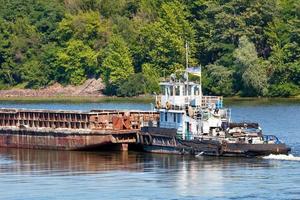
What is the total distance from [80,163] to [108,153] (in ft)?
20.6

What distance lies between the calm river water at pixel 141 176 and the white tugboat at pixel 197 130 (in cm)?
91

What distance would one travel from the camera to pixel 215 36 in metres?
179

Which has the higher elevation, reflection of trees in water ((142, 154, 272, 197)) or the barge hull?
the barge hull

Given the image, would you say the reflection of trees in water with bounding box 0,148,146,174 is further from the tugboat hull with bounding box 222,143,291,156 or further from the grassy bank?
the grassy bank

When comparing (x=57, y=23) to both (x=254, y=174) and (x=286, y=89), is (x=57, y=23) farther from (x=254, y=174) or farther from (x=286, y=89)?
(x=254, y=174)

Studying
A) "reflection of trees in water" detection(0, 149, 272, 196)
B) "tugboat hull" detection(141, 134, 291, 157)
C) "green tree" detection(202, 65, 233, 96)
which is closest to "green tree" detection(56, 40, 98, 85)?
"green tree" detection(202, 65, 233, 96)

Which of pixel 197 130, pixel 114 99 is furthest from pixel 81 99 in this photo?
pixel 197 130

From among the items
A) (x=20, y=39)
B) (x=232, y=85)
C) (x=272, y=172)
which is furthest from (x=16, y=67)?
(x=272, y=172)

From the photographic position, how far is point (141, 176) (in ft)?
299

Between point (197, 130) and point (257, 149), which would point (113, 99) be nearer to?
point (197, 130)

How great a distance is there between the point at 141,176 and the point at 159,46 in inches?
3655

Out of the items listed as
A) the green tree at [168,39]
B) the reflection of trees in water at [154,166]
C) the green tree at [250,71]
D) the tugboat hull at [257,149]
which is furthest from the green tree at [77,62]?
the tugboat hull at [257,149]

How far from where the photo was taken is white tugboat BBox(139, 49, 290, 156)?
320 feet

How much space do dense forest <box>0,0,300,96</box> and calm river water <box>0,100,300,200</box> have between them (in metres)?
63.1
